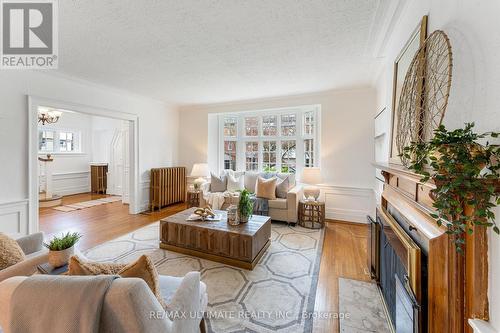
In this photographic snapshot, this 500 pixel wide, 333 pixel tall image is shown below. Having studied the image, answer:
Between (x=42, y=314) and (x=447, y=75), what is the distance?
200 centimetres

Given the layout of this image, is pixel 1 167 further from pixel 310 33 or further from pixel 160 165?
pixel 310 33

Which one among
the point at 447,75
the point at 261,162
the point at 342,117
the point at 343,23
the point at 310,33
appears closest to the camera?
the point at 447,75

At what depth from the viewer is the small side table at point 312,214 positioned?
3770mm

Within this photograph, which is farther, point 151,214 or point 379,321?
point 151,214

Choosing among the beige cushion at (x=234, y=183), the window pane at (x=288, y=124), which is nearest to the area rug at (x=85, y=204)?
the beige cushion at (x=234, y=183)

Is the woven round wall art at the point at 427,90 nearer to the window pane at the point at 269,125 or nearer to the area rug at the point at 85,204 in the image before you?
the window pane at the point at 269,125

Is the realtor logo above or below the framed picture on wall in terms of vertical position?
above

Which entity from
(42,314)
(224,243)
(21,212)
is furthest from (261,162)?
(42,314)

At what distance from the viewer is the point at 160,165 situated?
5.16 metres

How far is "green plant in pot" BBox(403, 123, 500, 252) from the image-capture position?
28.0 inches

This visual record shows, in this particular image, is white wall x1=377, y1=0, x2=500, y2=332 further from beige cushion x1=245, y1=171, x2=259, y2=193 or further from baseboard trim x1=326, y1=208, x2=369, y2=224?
beige cushion x1=245, y1=171, x2=259, y2=193

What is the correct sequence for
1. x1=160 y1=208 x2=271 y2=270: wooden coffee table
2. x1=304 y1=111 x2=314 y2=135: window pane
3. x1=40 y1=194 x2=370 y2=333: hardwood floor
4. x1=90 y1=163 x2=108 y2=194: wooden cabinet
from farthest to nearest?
1. x1=90 y1=163 x2=108 y2=194: wooden cabinet
2. x1=304 y1=111 x2=314 y2=135: window pane
3. x1=160 y1=208 x2=271 y2=270: wooden coffee table
4. x1=40 y1=194 x2=370 y2=333: hardwood floor

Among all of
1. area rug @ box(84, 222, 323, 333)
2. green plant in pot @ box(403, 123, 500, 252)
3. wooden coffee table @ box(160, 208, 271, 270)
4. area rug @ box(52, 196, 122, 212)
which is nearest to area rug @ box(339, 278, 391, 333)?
area rug @ box(84, 222, 323, 333)

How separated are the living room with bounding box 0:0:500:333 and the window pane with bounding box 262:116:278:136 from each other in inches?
1.4
